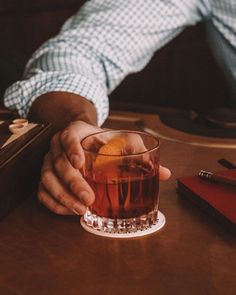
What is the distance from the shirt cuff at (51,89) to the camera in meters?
1.46

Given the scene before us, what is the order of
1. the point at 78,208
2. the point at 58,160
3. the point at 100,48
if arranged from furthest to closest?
1. the point at 100,48
2. the point at 58,160
3. the point at 78,208

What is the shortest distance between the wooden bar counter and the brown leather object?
0.03 meters

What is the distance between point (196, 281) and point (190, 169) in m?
0.42

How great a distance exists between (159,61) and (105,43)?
1.44 metres

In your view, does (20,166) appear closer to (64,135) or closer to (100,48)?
(64,135)

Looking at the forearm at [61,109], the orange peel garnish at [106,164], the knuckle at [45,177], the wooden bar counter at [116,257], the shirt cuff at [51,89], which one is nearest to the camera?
the wooden bar counter at [116,257]

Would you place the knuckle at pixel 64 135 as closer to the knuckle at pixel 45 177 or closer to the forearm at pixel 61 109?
the knuckle at pixel 45 177

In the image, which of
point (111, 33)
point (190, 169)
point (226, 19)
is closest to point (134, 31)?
point (111, 33)

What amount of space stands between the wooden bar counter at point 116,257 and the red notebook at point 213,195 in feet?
0.06

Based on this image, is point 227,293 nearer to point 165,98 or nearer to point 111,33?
point 111,33

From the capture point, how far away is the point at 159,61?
3145 mm

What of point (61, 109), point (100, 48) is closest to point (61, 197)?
point (61, 109)

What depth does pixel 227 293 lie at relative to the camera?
2.34 ft

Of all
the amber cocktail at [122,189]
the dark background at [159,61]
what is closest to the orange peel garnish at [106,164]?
the amber cocktail at [122,189]
